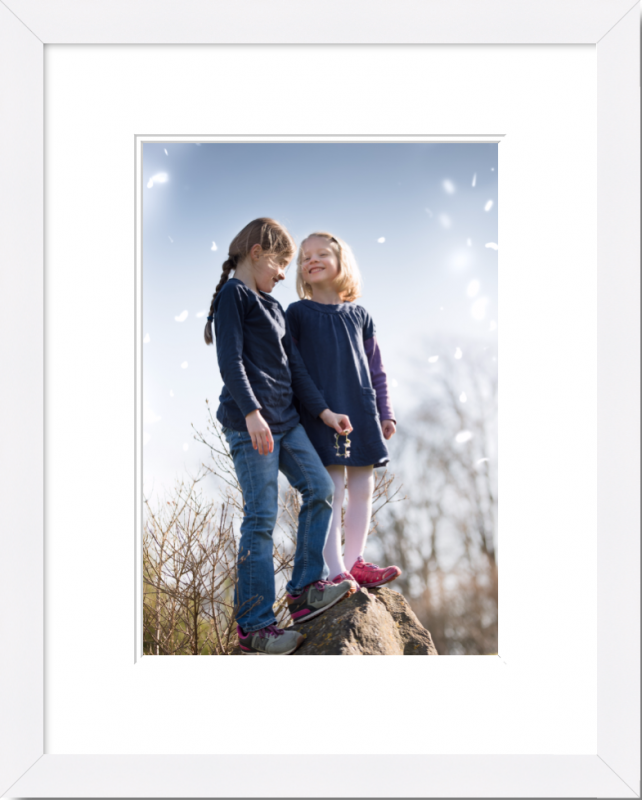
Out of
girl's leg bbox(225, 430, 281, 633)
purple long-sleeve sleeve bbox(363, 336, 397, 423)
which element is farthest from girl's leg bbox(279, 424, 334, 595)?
purple long-sleeve sleeve bbox(363, 336, 397, 423)

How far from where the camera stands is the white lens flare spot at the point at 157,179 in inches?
100

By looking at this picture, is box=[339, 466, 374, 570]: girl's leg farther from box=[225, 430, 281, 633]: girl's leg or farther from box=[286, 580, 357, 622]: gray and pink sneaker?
box=[225, 430, 281, 633]: girl's leg

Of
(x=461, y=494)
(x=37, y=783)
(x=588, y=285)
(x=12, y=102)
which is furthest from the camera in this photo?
(x=461, y=494)

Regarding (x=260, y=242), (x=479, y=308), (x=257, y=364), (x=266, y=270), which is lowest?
(x=257, y=364)

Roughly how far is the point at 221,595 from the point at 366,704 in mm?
846

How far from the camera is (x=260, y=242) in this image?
2.50 metres

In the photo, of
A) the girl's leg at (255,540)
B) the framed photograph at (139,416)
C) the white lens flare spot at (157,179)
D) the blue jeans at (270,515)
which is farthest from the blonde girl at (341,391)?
the white lens flare spot at (157,179)

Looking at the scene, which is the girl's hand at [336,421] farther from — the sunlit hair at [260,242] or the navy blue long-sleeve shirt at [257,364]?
the sunlit hair at [260,242]

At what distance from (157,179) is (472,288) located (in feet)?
4.77

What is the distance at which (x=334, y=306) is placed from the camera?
266cm

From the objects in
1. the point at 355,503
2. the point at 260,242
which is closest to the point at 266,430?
the point at 355,503

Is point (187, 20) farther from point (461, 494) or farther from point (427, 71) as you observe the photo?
point (461, 494)

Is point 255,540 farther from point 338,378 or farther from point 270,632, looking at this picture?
point 338,378

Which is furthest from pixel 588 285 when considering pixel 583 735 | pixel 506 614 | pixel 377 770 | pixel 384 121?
pixel 377 770
